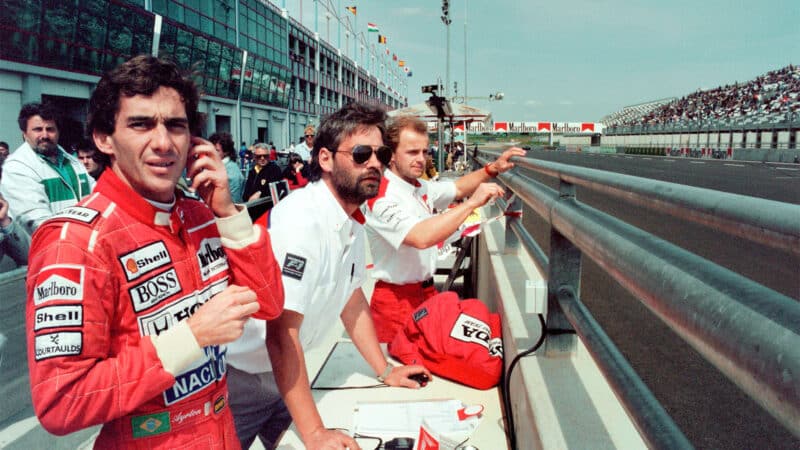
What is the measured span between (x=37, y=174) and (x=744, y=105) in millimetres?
61990

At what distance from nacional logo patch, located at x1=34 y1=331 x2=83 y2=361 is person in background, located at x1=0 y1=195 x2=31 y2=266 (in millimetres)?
3447

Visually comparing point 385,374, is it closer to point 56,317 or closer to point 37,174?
point 56,317

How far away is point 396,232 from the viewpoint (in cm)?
336

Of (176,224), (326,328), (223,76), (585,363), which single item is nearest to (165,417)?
(176,224)

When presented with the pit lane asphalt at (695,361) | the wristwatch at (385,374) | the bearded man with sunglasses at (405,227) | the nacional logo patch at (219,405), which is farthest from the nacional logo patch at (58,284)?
the bearded man with sunglasses at (405,227)

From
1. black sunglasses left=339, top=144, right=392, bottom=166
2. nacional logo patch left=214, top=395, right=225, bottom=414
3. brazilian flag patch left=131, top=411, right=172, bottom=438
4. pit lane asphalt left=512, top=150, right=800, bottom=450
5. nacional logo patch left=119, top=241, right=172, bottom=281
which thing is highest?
black sunglasses left=339, top=144, right=392, bottom=166

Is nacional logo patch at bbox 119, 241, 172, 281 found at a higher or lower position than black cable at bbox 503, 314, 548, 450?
higher

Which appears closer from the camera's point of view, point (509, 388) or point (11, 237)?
point (509, 388)

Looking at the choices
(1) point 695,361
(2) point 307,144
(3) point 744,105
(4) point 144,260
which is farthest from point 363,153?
(3) point 744,105

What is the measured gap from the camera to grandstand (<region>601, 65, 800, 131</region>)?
143ft

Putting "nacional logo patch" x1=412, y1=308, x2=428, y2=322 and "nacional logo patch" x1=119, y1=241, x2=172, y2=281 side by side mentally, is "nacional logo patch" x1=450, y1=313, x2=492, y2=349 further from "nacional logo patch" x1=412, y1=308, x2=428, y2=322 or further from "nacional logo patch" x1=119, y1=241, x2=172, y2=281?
"nacional logo patch" x1=119, y1=241, x2=172, y2=281

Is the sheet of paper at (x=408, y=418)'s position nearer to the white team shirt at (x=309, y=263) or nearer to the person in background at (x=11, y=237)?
the white team shirt at (x=309, y=263)

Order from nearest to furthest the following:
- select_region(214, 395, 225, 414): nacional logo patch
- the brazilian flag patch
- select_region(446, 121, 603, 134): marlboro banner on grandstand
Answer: the brazilian flag patch → select_region(214, 395, 225, 414): nacional logo patch → select_region(446, 121, 603, 134): marlboro banner on grandstand

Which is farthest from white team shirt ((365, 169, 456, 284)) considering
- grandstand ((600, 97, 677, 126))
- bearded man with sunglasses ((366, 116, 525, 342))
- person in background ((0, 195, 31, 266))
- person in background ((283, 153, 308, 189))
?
grandstand ((600, 97, 677, 126))
